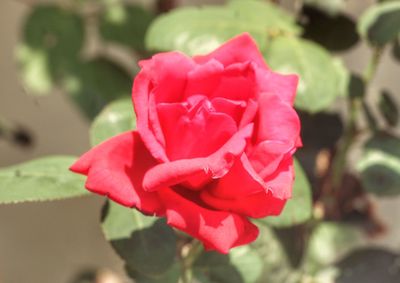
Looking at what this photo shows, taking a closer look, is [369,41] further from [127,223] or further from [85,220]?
[85,220]

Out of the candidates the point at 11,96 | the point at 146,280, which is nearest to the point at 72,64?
the point at 11,96

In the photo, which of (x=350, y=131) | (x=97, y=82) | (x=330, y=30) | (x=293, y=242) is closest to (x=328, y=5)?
(x=330, y=30)

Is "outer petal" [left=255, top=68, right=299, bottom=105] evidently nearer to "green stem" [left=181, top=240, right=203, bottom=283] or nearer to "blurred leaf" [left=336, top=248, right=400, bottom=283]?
"green stem" [left=181, top=240, right=203, bottom=283]

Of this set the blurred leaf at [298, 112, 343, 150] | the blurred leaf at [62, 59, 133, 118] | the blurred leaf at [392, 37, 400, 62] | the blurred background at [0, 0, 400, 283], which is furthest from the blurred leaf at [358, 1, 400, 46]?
the blurred background at [0, 0, 400, 283]

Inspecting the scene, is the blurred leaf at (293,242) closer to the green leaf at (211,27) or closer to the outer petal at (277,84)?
the green leaf at (211,27)

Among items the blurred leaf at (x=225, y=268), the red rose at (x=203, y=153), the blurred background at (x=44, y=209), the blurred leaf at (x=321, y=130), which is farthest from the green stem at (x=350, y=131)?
the blurred background at (x=44, y=209)

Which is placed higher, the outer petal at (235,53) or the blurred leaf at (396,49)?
the outer petal at (235,53)

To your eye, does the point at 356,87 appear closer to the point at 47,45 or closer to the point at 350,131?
the point at 350,131
